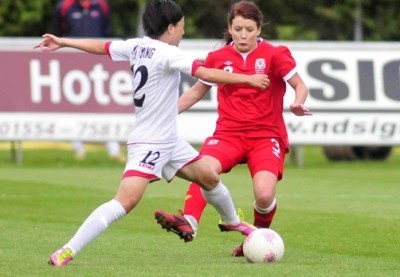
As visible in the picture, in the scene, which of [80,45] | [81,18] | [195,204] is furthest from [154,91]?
[81,18]

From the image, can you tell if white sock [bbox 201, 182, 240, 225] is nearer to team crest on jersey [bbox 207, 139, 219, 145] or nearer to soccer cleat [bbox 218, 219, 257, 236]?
soccer cleat [bbox 218, 219, 257, 236]

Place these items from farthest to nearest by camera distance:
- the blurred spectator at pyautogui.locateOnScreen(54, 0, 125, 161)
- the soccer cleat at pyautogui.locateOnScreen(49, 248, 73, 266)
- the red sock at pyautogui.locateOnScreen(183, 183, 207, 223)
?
the blurred spectator at pyautogui.locateOnScreen(54, 0, 125, 161) < the red sock at pyautogui.locateOnScreen(183, 183, 207, 223) < the soccer cleat at pyautogui.locateOnScreen(49, 248, 73, 266)

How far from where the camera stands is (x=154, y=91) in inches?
374

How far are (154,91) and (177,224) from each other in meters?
1.01

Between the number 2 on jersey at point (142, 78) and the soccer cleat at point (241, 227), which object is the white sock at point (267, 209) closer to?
the soccer cleat at point (241, 227)

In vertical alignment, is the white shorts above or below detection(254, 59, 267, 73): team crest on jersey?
below

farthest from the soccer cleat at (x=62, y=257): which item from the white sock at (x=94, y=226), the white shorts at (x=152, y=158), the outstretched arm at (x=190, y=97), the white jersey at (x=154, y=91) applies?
the outstretched arm at (x=190, y=97)

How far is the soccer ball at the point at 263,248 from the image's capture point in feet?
31.7

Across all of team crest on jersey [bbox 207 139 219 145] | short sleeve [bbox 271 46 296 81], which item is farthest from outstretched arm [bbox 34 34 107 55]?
short sleeve [bbox 271 46 296 81]

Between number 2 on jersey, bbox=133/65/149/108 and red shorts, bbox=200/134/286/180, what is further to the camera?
red shorts, bbox=200/134/286/180

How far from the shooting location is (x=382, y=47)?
66.7 ft

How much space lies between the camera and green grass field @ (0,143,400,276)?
371 inches

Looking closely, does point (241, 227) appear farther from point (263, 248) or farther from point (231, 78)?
point (231, 78)

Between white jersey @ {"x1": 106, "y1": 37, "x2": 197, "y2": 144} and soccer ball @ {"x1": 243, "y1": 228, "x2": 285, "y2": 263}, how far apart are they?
95 cm
